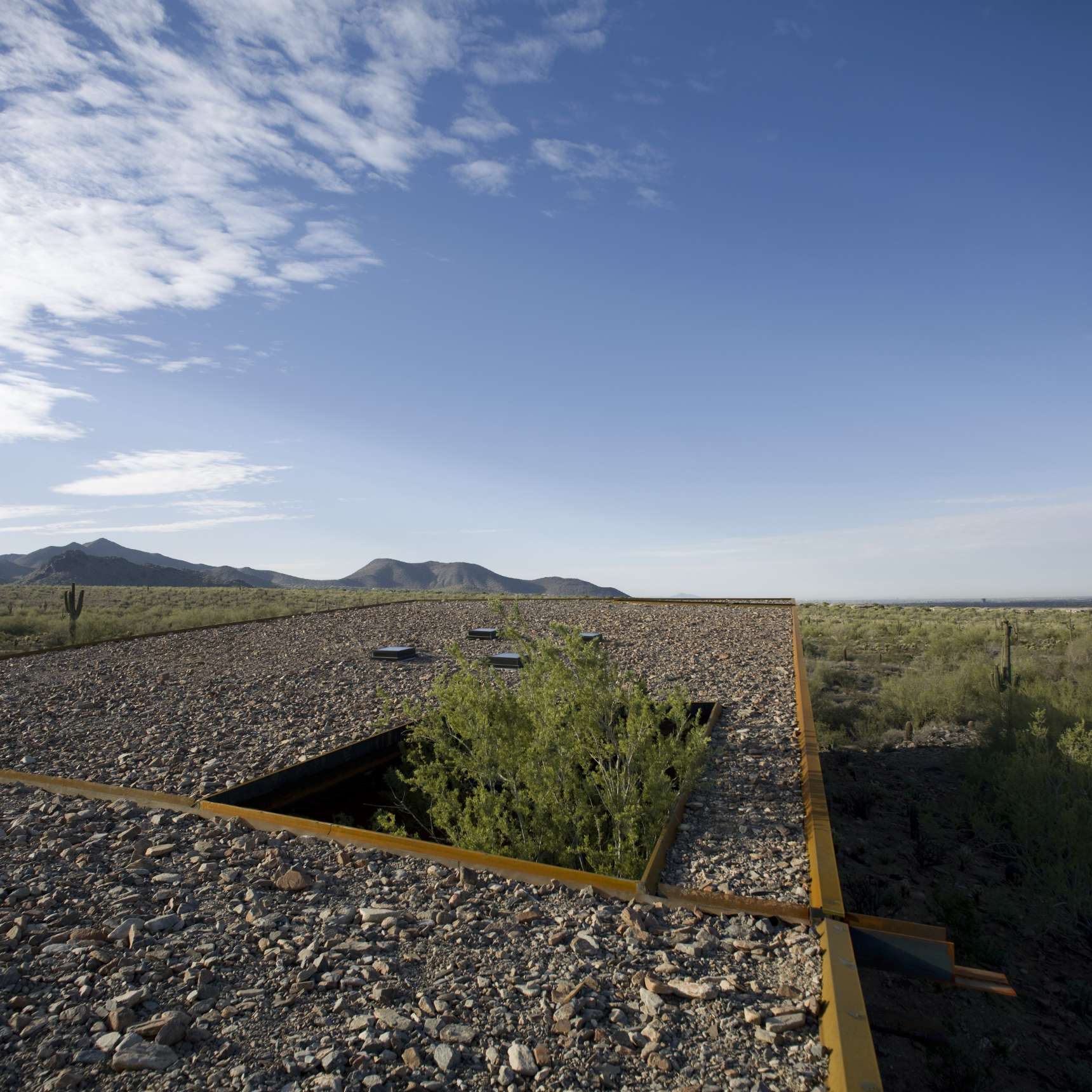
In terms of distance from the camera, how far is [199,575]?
111 metres

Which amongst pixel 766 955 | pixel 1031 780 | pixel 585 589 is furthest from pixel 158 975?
pixel 585 589

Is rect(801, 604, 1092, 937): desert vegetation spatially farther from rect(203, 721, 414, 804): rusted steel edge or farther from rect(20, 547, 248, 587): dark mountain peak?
rect(20, 547, 248, 587): dark mountain peak

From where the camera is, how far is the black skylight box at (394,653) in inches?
480

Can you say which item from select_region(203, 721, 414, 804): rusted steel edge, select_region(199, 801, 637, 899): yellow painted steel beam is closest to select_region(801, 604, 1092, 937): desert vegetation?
select_region(199, 801, 637, 899): yellow painted steel beam

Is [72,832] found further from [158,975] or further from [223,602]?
[223,602]

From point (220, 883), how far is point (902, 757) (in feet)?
34.8

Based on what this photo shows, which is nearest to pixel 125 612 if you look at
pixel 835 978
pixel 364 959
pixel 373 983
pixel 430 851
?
pixel 430 851

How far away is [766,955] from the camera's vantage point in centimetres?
359

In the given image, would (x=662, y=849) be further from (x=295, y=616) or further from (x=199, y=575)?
(x=199, y=575)

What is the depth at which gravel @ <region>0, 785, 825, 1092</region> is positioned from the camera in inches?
110

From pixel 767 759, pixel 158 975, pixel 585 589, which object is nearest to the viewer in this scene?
pixel 158 975

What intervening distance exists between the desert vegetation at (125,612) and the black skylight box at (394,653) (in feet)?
19.7

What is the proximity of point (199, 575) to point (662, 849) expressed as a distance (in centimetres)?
11801

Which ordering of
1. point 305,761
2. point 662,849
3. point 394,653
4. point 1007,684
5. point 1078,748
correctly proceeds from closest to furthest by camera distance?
point 662,849 < point 305,761 < point 1078,748 < point 394,653 < point 1007,684
